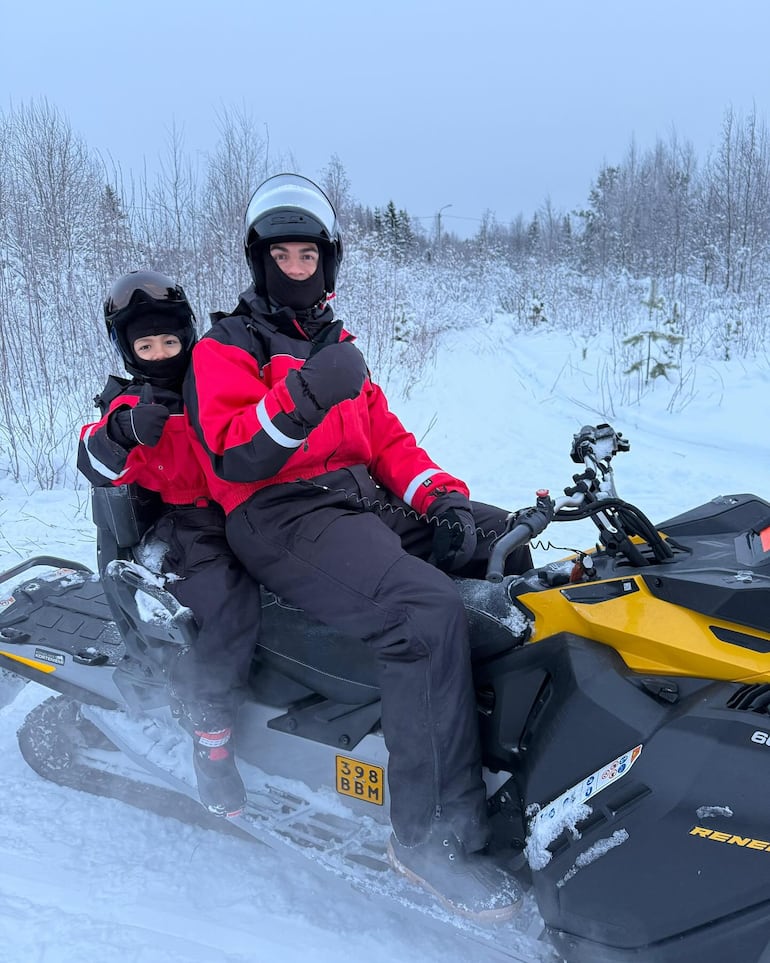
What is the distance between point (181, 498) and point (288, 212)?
0.91m

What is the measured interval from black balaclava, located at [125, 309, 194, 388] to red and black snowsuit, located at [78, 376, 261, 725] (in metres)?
0.05

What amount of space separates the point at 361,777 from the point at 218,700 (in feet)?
1.41

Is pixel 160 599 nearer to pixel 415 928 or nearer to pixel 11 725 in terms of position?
pixel 415 928

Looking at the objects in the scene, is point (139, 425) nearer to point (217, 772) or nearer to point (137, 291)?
point (137, 291)

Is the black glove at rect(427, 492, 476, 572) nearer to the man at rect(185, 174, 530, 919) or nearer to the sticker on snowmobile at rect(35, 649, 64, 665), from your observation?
the man at rect(185, 174, 530, 919)

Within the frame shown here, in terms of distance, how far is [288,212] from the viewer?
2217 millimetres

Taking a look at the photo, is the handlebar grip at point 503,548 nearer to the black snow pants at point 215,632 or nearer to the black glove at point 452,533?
the black glove at point 452,533

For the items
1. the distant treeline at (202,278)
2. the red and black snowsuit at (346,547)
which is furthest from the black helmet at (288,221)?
the distant treeline at (202,278)

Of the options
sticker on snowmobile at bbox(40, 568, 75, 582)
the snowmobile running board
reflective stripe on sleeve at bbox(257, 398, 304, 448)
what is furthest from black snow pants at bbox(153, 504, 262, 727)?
sticker on snowmobile at bbox(40, 568, 75, 582)

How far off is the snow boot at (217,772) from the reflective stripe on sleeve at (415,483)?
88 cm

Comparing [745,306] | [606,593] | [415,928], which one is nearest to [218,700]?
[415,928]

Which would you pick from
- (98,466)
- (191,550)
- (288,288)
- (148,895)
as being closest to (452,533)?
(191,550)

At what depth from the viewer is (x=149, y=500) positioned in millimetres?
2303

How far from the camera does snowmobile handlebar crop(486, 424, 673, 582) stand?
159 cm
